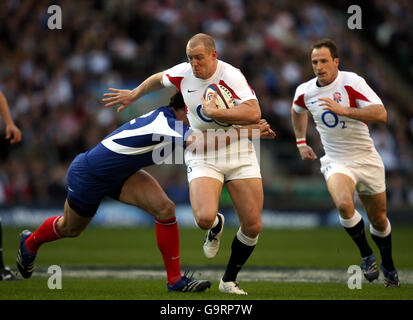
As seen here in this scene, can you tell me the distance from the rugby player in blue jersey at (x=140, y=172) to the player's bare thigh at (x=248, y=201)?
0.49m

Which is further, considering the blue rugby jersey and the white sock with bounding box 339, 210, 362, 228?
the white sock with bounding box 339, 210, 362, 228

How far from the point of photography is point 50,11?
62.9ft

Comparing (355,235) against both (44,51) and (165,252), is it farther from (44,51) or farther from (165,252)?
(44,51)

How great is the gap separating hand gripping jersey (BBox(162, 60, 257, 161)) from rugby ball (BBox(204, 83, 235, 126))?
40 millimetres

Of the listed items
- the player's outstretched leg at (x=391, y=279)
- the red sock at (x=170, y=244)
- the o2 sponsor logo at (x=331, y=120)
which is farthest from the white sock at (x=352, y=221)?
the red sock at (x=170, y=244)

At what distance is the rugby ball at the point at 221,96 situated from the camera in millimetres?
7280

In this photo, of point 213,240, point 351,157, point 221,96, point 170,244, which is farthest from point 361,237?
point 221,96

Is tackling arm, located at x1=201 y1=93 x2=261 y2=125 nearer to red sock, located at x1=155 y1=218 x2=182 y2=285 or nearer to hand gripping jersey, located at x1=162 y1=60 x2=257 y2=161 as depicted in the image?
hand gripping jersey, located at x1=162 y1=60 x2=257 y2=161

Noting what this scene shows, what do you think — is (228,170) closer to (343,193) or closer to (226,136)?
(226,136)

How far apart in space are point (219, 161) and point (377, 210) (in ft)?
7.09

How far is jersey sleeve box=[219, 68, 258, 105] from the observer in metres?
7.30

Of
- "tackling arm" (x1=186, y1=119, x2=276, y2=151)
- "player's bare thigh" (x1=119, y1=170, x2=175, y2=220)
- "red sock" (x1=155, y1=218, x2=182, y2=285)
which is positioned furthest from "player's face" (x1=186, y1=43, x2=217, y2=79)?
"red sock" (x1=155, y1=218, x2=182, y2=285)

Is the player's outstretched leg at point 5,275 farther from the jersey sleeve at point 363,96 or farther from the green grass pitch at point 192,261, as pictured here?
the jersey sleeve at point 363,96
